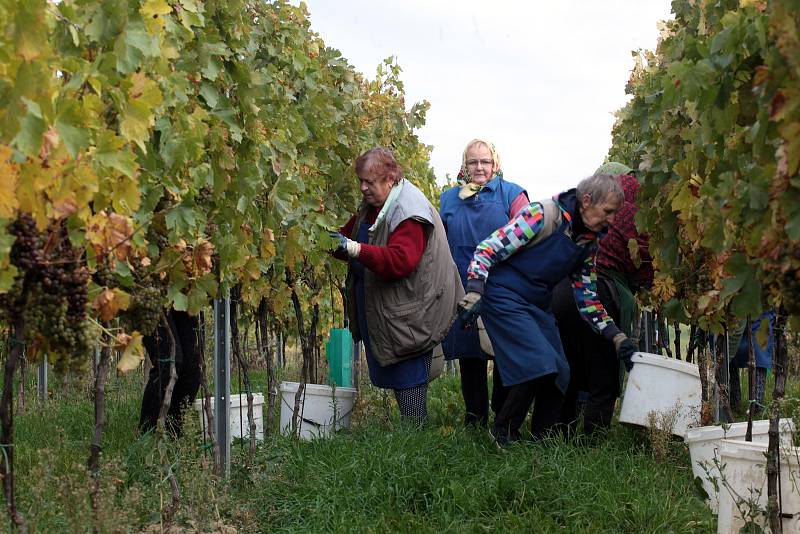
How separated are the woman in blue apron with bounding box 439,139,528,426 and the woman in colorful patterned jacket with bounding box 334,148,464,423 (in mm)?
329

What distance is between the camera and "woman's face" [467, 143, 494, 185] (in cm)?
568

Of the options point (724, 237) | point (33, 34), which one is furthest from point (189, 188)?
point (724, 237)

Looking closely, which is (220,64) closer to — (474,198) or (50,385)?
(474,198)

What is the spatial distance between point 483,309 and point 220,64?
5.67 ft

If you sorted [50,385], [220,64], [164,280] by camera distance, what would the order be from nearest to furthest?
[164,280], [220,64], [50,385]

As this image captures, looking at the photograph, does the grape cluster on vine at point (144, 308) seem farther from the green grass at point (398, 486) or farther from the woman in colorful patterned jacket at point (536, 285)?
the woman in colorful patterned jacket at point (536, 285)

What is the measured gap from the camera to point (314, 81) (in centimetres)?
604

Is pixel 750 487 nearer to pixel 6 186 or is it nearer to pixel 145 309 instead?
pixel 145 309

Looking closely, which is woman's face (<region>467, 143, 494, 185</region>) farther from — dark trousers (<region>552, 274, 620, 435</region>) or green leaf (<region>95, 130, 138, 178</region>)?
green leaf (<region>95, 130, 138, 178</region>)

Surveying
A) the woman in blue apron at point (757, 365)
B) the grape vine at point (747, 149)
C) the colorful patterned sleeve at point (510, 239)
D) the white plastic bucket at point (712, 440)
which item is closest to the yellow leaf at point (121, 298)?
the grape vine at point (747, 149)

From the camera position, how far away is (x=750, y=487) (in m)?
3.57

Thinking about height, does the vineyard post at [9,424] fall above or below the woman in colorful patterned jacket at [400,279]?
below

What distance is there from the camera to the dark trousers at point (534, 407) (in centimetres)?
487

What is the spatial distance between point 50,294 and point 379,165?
2.80m
